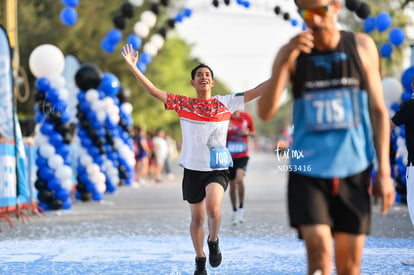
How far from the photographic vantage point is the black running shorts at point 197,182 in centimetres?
677

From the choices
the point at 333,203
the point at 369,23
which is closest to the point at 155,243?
the point at 333,203

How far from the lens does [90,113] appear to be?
17516 millimetres

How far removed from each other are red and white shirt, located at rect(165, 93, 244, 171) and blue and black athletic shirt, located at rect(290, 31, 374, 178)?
2828 millimetres

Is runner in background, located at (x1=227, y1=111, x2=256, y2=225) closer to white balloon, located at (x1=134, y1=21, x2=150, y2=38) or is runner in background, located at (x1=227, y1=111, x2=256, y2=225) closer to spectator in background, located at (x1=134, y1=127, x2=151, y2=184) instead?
white balloon, located at (x1=134, y1=21, x2=150, y2=38)

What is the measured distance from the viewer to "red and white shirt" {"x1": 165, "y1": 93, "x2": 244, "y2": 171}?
675 cm

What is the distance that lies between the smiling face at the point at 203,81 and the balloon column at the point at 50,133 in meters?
7.41

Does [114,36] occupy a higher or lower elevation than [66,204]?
higher

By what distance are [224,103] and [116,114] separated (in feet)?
38.9

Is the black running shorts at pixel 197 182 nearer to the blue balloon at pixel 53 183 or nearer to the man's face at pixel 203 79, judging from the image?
the man's face at pixel 203 79

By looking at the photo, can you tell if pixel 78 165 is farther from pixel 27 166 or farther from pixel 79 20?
pixel 79 20

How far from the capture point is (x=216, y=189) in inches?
266

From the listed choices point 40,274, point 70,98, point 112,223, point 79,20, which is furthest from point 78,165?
point 79,20

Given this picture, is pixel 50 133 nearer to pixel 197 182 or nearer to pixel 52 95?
pixel 52 95

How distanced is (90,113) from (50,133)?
3.53 meters
